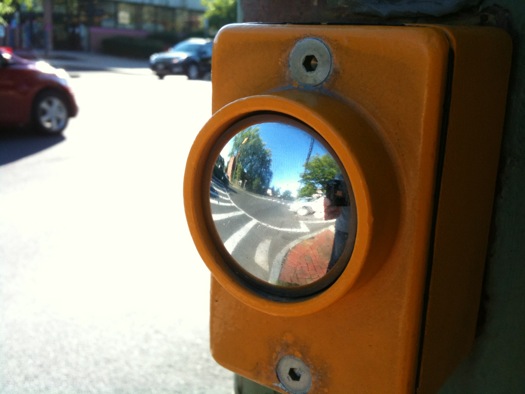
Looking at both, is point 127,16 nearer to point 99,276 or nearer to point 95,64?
point 95,64

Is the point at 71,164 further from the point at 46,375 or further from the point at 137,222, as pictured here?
the point at 46,375

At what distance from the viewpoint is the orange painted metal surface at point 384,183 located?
73cm

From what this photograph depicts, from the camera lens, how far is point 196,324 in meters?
3.45

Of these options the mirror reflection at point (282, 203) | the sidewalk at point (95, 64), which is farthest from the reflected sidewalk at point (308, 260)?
→ the sidewalk at point (95, 64)

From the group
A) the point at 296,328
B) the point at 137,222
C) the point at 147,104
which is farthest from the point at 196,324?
the point at 147,104

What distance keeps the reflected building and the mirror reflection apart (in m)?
25.3

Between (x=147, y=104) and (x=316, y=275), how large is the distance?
37.5 feet

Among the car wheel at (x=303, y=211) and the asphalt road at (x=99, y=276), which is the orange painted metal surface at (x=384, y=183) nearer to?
the car wheel at (x=303, y=211)

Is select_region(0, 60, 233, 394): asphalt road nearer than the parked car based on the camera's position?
Yes

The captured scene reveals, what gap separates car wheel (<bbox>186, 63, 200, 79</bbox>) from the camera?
1810 centimetres

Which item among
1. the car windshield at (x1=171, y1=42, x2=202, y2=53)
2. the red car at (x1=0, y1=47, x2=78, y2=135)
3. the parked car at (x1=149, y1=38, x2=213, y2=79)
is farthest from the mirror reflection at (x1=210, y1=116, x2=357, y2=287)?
the car windshield at (x1=171, y1=42, x2=202, y2=53)

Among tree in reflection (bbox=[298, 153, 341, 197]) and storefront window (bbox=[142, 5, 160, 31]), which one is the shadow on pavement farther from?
storefront window (bbox=[142, 5, 160, 31])

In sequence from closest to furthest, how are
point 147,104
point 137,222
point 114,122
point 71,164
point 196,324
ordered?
point 196,324, point 137,222, point 71,164, point 114,122, point 147,104

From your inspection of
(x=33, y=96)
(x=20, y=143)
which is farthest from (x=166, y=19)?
(x=20, y=143)
